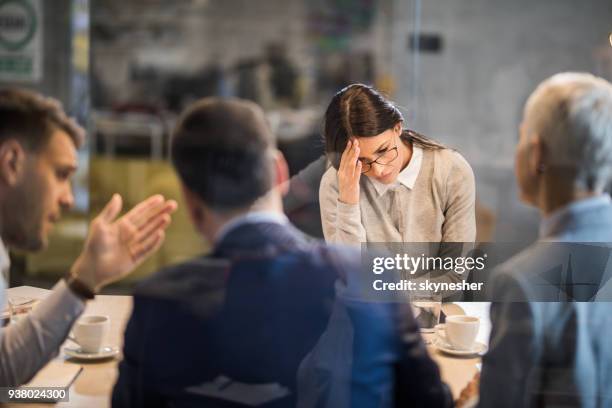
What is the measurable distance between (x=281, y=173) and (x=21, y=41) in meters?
0.64

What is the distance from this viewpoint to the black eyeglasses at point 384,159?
1854mm

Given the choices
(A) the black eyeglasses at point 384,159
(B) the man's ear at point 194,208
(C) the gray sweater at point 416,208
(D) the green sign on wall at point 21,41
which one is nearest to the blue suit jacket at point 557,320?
(C) the gray sweater at point 416,208

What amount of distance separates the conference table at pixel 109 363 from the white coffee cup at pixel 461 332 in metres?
0.02

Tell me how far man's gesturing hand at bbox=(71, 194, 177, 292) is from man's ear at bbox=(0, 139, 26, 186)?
0.19 m

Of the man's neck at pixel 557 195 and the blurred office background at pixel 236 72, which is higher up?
the blurred office background at pixel 236 72

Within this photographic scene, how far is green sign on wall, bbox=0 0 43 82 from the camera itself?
1.84 metres

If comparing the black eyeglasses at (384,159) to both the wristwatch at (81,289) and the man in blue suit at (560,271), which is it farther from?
the wristwatch at (81,289)

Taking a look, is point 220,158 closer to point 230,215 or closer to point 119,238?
point 230,215

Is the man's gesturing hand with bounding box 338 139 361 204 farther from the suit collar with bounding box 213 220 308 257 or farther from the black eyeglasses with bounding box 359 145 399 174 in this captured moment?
the suit collar with bounding box 213 220 308 257

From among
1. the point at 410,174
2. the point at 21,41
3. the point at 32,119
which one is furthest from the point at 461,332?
the point at 21,41

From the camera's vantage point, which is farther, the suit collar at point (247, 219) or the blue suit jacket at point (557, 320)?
the blue suit jacket at point (557, 320)

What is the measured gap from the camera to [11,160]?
1802 mm

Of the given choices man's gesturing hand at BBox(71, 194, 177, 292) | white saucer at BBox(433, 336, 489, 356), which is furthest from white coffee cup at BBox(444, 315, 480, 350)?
man's gesturing hand at BBox(71, 194, 177, 292)

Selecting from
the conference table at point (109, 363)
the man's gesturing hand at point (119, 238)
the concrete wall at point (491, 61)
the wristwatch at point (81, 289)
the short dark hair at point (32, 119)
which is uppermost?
the concrete wall at point (491, 61)
